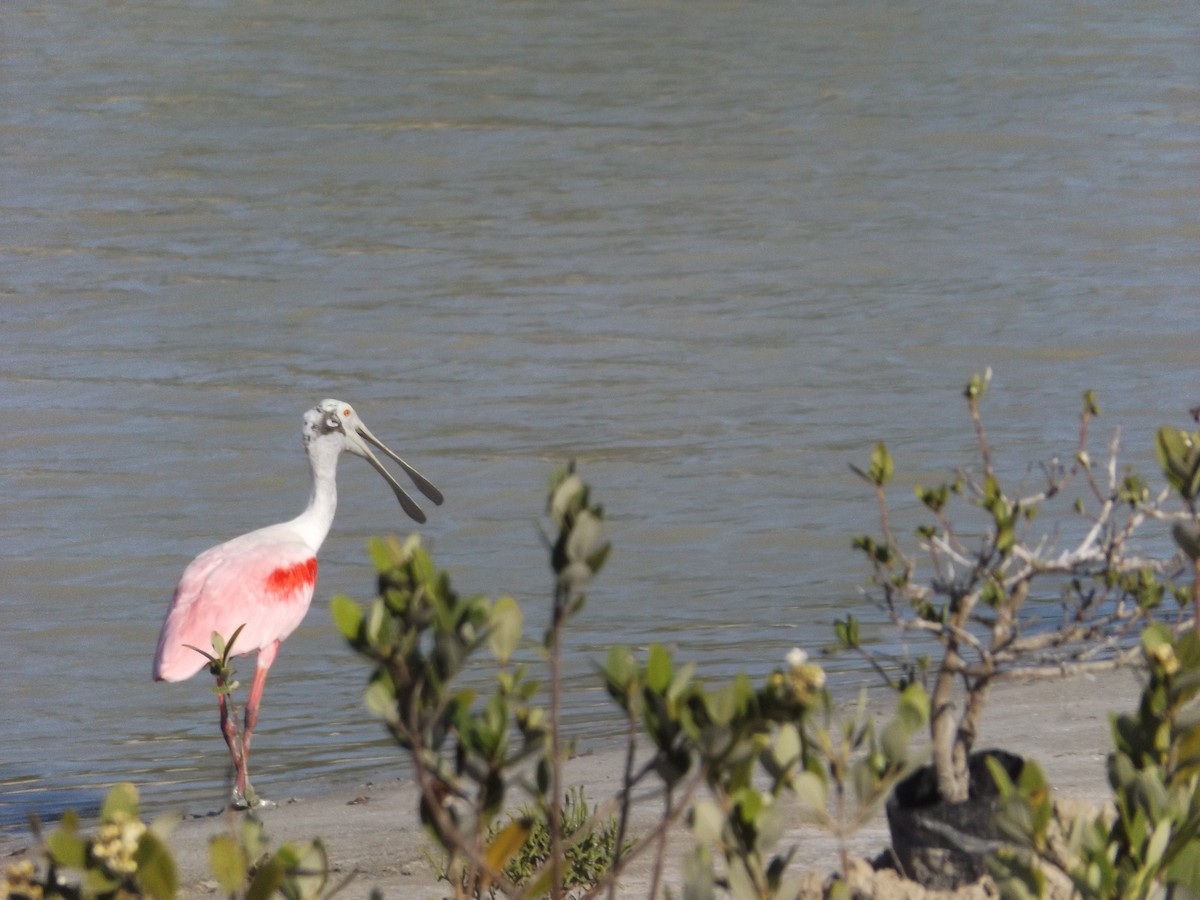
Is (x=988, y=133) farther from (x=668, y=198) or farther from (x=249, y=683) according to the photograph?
(x=249, y=683)

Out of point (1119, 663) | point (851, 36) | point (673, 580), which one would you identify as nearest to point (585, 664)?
point (673, 580)

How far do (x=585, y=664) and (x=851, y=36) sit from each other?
16.2 m

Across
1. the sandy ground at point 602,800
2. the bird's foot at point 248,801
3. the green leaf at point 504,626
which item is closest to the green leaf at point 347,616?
the green leaf at point 504,626

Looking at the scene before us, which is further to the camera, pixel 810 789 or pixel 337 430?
pixel 337 430

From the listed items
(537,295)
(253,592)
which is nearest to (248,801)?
(253,592)

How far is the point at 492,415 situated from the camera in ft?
40.8

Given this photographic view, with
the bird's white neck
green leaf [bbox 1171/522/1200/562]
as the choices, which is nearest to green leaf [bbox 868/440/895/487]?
green leaf [bbox 1171/522/1200/562]

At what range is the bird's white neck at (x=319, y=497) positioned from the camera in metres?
7.72

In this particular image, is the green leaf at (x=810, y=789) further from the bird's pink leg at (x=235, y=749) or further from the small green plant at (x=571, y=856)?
the bird's pink leg at (x=235, y=749)

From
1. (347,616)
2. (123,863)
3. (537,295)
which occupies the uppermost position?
(537,295)

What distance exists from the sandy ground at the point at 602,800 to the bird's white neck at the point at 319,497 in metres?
1.32

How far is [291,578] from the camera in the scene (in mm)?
7328

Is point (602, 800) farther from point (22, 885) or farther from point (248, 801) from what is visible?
point (22, 885)

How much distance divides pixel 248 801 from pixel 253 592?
0.89 metres
